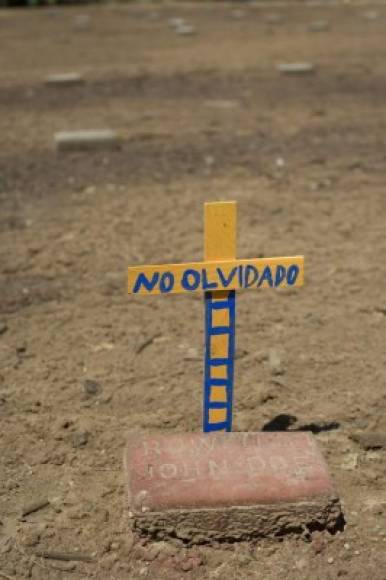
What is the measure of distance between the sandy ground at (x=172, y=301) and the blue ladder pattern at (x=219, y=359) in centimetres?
33

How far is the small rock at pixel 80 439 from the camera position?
128 inches

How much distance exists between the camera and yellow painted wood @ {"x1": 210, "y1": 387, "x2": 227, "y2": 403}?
9.85 feet

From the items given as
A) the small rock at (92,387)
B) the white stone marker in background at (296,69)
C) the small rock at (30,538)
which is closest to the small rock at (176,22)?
the white stone marker in background at (296,69)

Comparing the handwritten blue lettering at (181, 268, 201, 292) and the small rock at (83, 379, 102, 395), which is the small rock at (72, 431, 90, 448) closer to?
the small rock at (83, 379, 102, 395)

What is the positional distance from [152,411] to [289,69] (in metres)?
6.81

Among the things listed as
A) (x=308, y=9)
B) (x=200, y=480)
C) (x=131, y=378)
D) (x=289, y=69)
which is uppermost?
(x=200, y=480)

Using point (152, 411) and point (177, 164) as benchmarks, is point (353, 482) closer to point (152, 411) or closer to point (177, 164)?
point (152, 411)

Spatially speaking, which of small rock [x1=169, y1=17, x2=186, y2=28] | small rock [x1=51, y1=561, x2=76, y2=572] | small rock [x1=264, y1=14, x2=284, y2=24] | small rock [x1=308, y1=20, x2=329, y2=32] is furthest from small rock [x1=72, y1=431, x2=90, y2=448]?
small rock [x1=264, y1=14, x2=284, y2=24]

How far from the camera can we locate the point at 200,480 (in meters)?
2.78

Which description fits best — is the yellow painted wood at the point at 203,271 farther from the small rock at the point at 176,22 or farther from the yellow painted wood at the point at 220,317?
the small rock at the point at 176,22

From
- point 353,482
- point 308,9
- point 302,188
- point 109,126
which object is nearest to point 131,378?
point 353,482

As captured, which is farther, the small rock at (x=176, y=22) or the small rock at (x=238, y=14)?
the small rock at (x=238, y=14)

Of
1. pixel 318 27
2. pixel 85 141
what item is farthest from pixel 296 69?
pixel 318 27

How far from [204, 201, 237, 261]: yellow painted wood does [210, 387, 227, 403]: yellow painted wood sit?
50 cm
